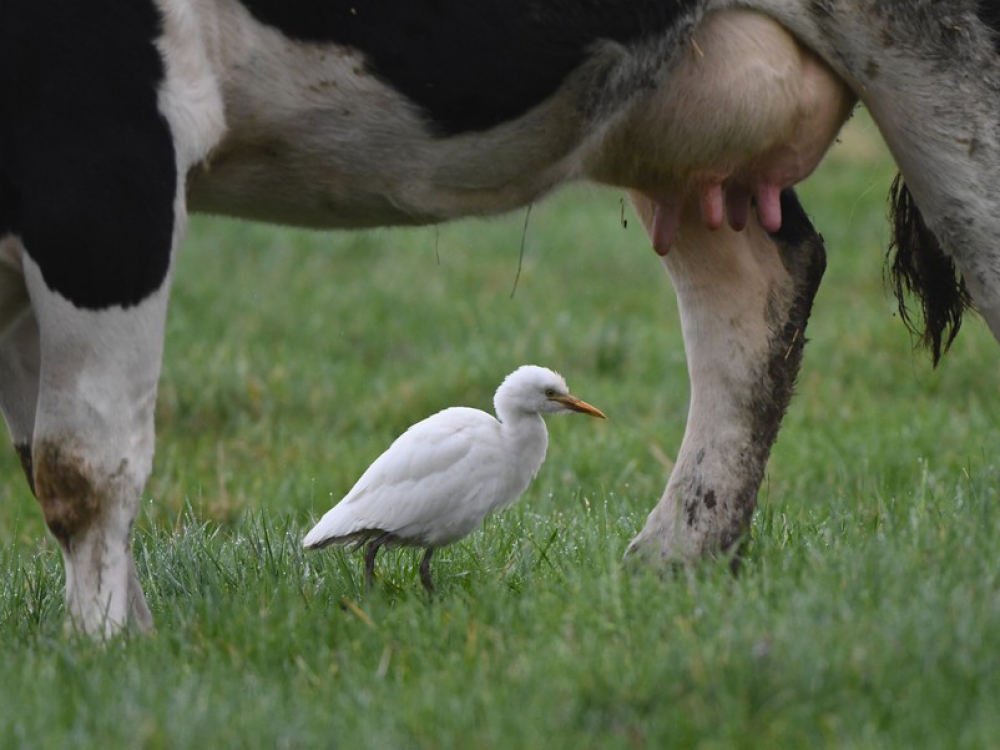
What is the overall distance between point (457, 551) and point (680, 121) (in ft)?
4.21

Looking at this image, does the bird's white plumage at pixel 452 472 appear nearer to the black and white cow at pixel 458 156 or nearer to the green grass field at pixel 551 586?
the green grass field at pixel 551 586

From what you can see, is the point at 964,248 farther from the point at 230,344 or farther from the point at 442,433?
the point at 230,344

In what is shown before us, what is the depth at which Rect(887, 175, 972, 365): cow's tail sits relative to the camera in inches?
Result: 182

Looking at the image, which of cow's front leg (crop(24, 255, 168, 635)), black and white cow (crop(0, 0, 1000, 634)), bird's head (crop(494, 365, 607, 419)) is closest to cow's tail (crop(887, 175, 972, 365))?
black and white cow (crop(0, 0, 1000, 634))

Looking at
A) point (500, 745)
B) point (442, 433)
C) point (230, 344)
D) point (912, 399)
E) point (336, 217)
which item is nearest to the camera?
point (500, 745)

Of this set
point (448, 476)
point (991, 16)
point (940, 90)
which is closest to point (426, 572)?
point (448, 476)

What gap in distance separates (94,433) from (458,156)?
3.34 feet

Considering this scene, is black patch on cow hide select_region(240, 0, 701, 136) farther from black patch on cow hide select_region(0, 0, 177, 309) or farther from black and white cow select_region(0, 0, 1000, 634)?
black patch on cow hide select_region(0, 0, 177, 309)

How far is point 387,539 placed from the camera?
452 cm

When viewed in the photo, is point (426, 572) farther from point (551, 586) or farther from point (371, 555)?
point (551, 586)

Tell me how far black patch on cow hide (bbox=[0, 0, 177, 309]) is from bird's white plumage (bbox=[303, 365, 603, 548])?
1130 millimetres

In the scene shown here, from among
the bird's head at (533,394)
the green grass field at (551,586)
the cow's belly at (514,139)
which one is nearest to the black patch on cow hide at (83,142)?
the cow's belly at (514,139)

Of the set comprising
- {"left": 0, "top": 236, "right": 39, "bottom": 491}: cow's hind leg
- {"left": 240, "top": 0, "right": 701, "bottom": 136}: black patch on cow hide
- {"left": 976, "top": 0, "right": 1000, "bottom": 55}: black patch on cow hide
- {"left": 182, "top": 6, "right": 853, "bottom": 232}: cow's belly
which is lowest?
{"left": 0, "top": 236, "right": 39, "bottom": 491}: cow's hind leg

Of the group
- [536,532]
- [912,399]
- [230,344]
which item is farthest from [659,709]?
[230,344]
